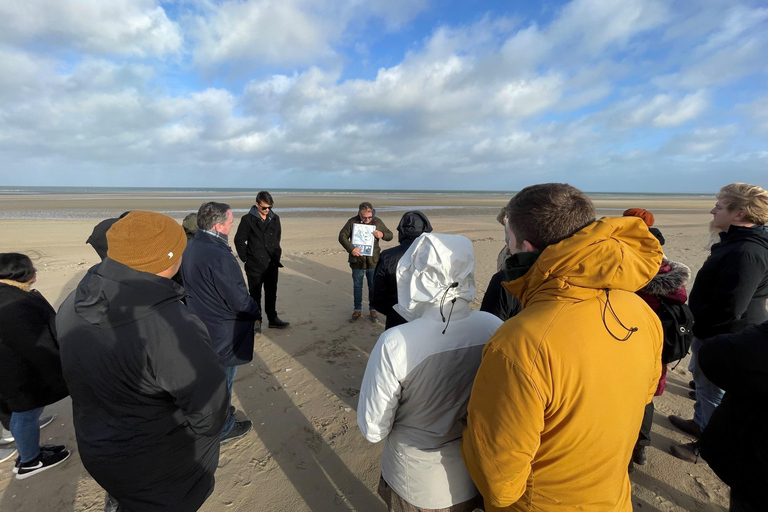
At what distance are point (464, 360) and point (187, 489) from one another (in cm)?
178

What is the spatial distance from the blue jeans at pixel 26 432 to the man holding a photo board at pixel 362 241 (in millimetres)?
4057

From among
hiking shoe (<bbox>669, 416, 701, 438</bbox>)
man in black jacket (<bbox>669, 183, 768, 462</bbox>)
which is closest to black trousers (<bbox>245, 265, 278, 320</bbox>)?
man in black jacket (<bbox>669, 183, 768, 462</bbox>)

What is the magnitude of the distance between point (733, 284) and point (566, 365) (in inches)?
103

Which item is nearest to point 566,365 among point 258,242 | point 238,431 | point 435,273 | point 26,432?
point 435,273

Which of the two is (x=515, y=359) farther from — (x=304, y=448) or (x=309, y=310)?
(x=309, y=310)

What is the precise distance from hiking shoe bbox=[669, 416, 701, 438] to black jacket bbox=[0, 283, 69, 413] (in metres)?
5.78

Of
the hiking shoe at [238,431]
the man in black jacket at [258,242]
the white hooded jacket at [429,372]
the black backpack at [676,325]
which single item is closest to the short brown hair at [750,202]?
the black backpack at [676,325]

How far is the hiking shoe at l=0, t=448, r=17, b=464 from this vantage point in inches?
117

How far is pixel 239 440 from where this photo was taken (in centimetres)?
333

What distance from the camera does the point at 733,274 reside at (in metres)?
2.65

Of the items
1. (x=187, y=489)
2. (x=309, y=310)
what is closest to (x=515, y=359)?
(x=187, y=489)

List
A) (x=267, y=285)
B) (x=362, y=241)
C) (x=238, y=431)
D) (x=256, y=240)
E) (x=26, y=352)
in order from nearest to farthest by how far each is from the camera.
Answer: (x=26, y=352)
(x=238, y=431)
(x=256, y=240)
(x=267, y=285)
(x=362, y=241)

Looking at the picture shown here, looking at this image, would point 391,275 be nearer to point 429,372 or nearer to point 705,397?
point 429,372

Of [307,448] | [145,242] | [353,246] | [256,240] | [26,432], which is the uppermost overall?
[145,242]
